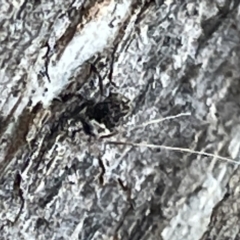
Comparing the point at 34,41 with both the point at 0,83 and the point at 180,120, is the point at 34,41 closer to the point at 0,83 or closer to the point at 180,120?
the point at 0,83

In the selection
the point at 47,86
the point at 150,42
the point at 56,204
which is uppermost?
the point at 150,42

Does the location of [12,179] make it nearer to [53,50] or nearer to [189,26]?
[53,50]

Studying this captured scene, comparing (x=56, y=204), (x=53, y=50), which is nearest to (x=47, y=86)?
(x=53, y=50)

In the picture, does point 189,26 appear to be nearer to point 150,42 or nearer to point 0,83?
point 150,42

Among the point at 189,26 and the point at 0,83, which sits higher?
the point at 189,26

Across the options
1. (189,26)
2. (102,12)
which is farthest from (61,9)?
(189,26)
